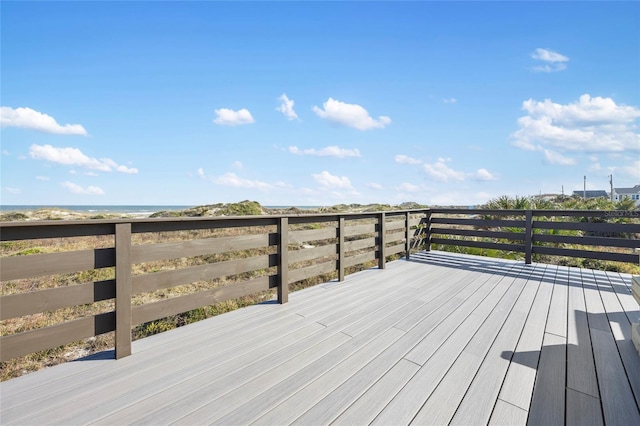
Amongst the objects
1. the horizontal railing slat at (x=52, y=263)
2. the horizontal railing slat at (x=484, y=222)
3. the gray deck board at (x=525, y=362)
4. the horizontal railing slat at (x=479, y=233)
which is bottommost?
the gray deck board at (x=525, y=362)

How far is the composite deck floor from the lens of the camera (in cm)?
128

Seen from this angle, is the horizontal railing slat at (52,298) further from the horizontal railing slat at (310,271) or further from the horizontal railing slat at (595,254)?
the horizontal railing slat at (595,254)

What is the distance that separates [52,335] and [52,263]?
43 cm

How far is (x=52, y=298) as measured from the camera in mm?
1625

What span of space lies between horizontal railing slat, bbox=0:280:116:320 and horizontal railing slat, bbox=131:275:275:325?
0.24 metres

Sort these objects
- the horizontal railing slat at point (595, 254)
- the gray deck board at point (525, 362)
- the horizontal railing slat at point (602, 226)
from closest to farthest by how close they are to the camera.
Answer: the gray deck board at point (525, 362) < the horizontal railing slat at point (602, 226) < the horizontal railing slat at point (595, 254)

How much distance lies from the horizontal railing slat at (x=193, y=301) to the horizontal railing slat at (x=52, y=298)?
0.24 m

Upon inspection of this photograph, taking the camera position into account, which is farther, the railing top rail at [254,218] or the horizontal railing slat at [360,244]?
the horizontal railing slat at [360,244]

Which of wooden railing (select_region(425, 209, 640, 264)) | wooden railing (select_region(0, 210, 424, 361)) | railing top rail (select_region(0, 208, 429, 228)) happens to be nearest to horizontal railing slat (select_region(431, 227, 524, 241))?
wooden railing (select_region(425, 209, 640, 264))

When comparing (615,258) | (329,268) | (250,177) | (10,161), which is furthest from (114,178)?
(615,258)

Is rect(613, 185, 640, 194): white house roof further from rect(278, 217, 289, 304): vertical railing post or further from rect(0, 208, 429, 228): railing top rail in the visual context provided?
rect(278, 217, 289, 304): vertical railing post

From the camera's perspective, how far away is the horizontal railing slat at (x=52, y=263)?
59.3 inches

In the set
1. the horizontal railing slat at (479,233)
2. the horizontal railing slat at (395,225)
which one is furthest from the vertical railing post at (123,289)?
the horizontal railing slat at (479,233)

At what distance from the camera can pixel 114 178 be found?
118 feet
